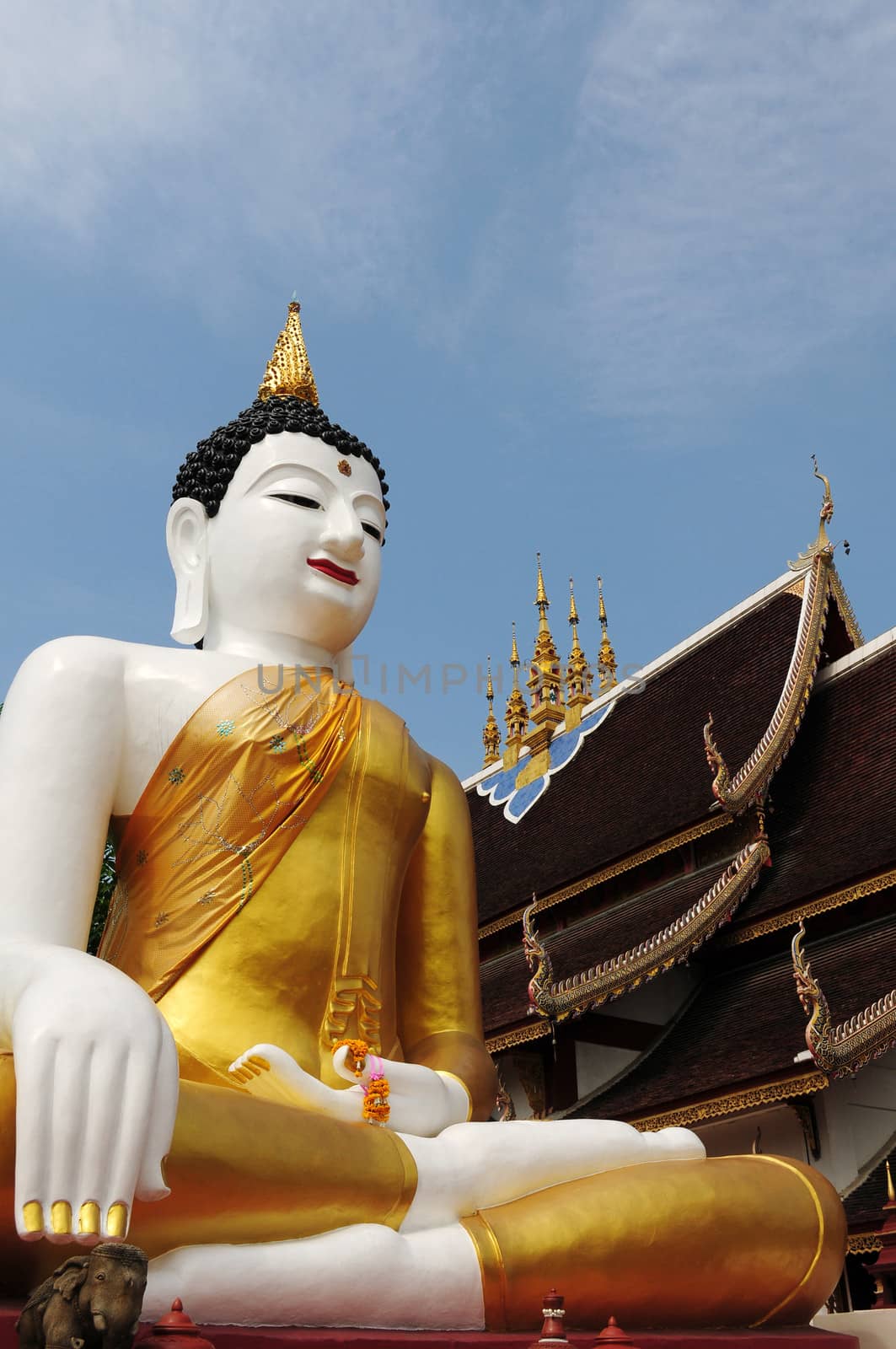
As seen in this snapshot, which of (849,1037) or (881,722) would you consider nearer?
(849,1037)

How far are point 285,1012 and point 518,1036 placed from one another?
6.91 metres

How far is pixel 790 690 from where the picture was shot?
32.4 feet

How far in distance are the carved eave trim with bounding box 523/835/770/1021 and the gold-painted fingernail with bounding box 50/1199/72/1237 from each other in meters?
6.94

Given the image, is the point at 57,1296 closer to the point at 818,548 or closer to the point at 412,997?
the point at 412,997

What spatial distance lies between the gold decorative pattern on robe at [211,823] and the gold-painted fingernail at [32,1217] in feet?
3.41

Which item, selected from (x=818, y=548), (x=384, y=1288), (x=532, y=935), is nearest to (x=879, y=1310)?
(x=384, y=1288)

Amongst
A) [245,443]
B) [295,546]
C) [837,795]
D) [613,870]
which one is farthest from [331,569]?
[613,870]

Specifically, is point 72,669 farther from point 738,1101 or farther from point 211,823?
point 738,1101

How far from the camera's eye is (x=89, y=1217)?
7.74ft

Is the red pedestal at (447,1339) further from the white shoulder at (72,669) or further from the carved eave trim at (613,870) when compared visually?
the carved eave trim at (613,870)

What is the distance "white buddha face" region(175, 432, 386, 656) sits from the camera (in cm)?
393

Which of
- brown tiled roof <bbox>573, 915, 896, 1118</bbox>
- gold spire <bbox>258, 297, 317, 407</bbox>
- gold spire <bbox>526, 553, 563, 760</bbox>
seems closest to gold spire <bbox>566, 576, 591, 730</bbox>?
gold spire <bbox>526, 553, 563, 760</bbox>

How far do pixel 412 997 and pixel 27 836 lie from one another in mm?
1186

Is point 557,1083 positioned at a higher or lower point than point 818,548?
lower
